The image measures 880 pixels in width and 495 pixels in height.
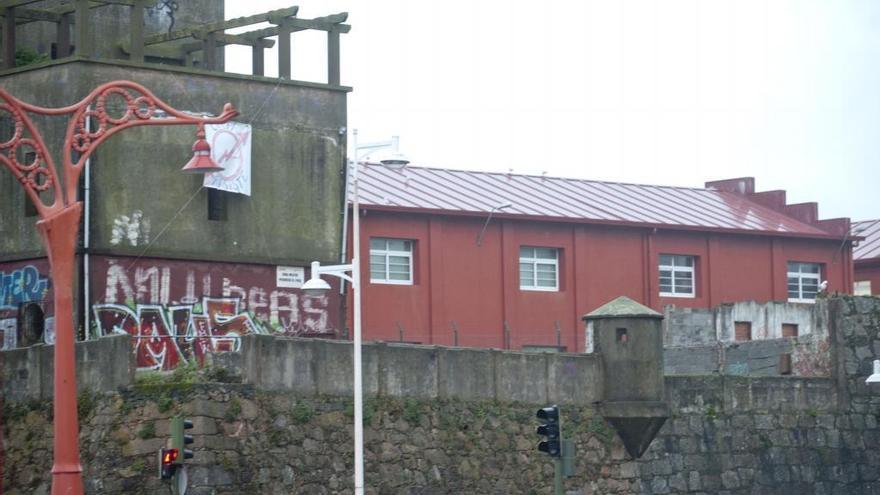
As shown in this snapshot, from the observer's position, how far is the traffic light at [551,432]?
30.4 meters

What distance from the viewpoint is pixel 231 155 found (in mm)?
37188

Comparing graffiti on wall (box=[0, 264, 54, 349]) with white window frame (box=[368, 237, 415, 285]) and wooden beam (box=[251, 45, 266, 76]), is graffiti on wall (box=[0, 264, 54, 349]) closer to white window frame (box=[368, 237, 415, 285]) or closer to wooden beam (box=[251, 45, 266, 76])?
wooden beam (box=[251, 45, 266, 76])

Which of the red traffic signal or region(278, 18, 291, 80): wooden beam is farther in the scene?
region(278, 18, 291, 80): wooden beam

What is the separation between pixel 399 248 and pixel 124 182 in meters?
12.0

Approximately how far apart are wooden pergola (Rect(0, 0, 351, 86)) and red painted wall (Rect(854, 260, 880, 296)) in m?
30.8

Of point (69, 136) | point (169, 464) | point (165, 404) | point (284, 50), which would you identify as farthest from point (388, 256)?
point (69, 136)

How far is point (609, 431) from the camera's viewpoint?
36.1 m

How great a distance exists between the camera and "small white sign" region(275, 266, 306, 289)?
126ft

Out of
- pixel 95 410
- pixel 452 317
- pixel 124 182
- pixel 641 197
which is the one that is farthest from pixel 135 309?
pixel 641 197

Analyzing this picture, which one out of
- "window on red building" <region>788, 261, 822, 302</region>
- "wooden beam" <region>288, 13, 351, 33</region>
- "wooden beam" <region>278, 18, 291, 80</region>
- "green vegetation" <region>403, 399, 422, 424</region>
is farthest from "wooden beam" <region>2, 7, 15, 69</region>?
"window on red building" <region>788, 261, 822, 302</region>

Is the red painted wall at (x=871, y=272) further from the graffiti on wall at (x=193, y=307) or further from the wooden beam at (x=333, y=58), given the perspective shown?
the wooden beam at (x=333, y=58)

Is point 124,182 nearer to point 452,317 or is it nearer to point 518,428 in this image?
point 518,428

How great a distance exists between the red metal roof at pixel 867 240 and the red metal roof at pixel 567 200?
10.0 metres

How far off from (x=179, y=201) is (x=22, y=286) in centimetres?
341
